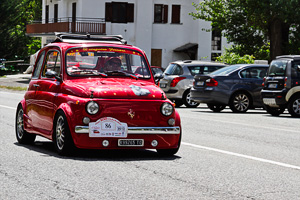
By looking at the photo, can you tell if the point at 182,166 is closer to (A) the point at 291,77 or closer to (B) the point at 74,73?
(B) the point at 74,73

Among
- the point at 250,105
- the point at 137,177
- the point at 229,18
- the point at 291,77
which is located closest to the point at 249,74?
the point at 250,105

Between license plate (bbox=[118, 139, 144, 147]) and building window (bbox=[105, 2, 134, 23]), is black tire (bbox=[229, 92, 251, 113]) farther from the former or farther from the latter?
building window (bbox=[105, 2, 134, 23])

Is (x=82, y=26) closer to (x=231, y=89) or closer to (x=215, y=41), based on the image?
(x=215, y=41)

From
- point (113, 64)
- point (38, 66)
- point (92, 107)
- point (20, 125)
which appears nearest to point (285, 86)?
point (38, 66)

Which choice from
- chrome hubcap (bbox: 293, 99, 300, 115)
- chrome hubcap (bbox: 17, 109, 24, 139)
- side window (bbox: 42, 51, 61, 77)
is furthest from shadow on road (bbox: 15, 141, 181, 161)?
chrome hubcap (bbox: 293, 99, 300, 115)

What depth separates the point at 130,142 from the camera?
1028 cm

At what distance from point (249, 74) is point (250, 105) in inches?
40.4

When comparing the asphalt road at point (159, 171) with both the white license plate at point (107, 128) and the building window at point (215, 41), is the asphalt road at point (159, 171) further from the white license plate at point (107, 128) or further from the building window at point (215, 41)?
the building window at point (215, 41)

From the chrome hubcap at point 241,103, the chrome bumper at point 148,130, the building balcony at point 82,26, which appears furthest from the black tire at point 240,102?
the building balcony at point 82,26

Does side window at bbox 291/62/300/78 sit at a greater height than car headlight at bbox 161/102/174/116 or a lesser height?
greater

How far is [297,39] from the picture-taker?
41.2 meters

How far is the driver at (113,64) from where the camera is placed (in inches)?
449

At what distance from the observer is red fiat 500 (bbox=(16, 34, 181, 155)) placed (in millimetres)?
10156

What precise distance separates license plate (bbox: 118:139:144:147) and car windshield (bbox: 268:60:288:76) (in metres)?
12.3
